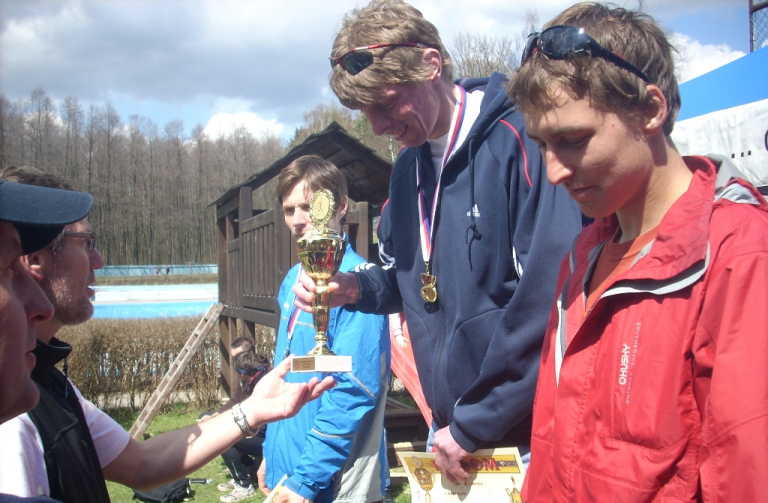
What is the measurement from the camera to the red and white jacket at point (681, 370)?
3.50 ft

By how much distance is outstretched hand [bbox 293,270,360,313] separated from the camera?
7.94 ft

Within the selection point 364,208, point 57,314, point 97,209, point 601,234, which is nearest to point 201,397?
point 364,208

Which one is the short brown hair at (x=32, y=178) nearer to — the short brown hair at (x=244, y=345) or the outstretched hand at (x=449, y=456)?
the outstretched hand at (x=449, y=456)

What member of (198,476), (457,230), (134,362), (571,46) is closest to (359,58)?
(457,230)

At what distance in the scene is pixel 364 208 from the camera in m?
6.75

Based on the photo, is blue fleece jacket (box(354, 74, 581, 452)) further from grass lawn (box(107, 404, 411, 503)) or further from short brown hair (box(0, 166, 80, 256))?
grass lawn (box(107, 404, 411, 503))

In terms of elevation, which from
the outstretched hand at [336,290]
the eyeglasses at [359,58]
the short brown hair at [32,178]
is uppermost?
the eyeglasses at [359,58]

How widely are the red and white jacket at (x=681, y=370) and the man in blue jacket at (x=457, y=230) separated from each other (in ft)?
1.27

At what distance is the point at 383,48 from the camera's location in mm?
2217

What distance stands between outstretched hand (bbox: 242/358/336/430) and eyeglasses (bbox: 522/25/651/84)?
4.61 feet

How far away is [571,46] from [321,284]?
1.38 meters

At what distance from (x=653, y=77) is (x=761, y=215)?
1.43ft

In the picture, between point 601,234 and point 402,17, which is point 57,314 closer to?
point 402,17

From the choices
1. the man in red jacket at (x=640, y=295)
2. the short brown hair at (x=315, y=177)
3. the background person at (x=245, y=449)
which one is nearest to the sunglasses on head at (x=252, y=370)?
the background person at (x=245, y=449)
